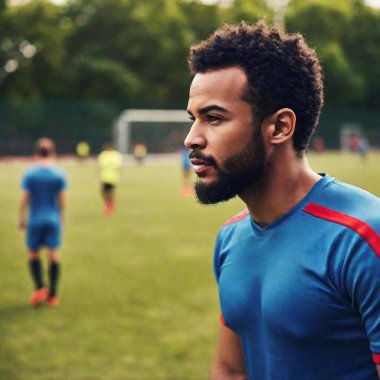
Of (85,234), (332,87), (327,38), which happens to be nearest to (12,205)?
(85,234)

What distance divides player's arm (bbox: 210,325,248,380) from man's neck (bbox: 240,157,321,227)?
0.55 meters

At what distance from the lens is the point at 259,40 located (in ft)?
7.15

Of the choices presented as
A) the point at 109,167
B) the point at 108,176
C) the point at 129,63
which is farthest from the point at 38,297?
the point at 129,63

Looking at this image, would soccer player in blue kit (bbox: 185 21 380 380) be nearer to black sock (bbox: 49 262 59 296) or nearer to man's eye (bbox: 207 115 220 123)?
man's eye (bbox: 207 115 220 123)

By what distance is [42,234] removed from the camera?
838 centimetres

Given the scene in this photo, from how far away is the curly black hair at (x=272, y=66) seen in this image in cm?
212

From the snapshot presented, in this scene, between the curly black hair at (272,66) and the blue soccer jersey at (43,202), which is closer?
the curly black hair at (272,66)

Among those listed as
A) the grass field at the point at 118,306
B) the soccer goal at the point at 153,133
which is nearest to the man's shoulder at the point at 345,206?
the grass field at the point at 118,306

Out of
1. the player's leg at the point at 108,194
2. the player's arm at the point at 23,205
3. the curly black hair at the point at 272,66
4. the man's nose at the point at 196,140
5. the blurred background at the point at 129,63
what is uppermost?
the blurred background at the point at 129,63

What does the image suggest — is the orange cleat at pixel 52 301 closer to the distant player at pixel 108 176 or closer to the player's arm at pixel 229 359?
the player's arm at pixel 229 359

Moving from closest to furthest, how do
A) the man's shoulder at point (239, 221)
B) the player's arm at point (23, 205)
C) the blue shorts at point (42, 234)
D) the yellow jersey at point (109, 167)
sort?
the man's shoulder at point (239, 221)
the blue shorts at point (42, 234)
the player's arm at point (23, 205)
the yellow jersey at point (109, 167)

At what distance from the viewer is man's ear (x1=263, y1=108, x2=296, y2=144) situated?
215 cm

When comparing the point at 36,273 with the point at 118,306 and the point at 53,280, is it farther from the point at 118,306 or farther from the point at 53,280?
the point at 118,306

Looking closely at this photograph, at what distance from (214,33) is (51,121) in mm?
47528
